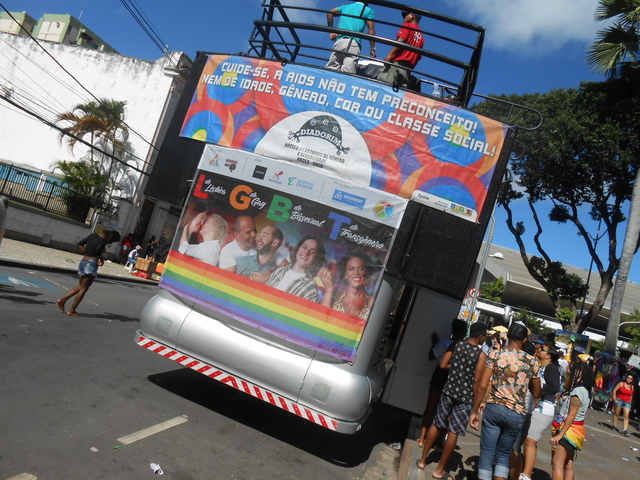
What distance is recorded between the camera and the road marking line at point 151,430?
4396mm

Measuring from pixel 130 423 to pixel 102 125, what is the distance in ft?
69.8

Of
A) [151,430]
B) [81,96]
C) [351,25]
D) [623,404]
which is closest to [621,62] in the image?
[623,404]

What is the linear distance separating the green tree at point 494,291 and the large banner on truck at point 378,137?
31.1 m

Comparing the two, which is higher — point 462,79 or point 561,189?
point 561,189

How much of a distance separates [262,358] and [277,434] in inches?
46.3

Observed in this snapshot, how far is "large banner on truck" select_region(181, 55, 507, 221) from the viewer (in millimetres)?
5551

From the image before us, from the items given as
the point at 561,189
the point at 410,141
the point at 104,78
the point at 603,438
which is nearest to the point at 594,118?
the point at 561,189

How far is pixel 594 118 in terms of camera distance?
20266 millimetres

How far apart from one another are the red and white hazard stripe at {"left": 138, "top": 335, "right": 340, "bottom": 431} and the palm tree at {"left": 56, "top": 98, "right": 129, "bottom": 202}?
19.4m

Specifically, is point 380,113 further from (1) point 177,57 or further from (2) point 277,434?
(1) point 177,57

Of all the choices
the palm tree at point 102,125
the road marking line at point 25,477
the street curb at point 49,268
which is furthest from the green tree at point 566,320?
the road marking line at point 25,477

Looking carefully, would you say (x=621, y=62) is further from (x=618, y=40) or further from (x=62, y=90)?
(x=62, y=90)

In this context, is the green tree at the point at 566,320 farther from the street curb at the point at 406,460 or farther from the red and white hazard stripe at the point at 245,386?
the red and white hazard stripe at the point at 245,386

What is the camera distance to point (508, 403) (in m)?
4.94
